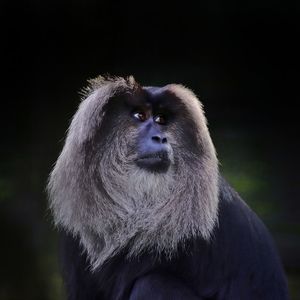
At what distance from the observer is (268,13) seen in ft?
18.5

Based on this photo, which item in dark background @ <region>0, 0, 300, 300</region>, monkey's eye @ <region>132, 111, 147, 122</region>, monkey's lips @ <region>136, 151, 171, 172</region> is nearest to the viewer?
monkey's lips @ <region>136, 151, 171, 172</region>

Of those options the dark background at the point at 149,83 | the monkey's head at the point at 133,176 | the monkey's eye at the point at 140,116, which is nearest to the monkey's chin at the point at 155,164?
the monkey's head at the point at 133,176

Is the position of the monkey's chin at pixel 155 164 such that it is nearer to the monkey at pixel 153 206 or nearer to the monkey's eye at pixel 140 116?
the monkey at pixel 153 206

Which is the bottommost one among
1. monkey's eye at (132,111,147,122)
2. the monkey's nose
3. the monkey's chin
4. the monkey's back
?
the monkey's back

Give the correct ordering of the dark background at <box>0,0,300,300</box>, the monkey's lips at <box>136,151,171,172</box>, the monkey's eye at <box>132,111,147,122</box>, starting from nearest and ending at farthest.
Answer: the monkey's lips at <box>136,151,171,172</box>
the monkey's eye at <box>132,111,147,122</box>
the dark background at <box>0,0,300,300</box>

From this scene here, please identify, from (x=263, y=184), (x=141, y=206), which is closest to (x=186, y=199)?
(x=141, y=206)

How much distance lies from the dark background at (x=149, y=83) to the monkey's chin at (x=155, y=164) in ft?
6.33

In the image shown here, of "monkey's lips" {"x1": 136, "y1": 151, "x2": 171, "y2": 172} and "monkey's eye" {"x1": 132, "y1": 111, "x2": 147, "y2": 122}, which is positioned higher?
"monkey's eye" {"x1": 132, "y1": 111, "x2": 147, "y2": 122}

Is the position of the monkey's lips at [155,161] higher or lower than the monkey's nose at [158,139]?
lower

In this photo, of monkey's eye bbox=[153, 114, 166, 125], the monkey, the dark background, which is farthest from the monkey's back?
the dark background

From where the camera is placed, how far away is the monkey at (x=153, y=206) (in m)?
3.86

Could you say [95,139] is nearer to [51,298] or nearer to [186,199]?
[186,199]

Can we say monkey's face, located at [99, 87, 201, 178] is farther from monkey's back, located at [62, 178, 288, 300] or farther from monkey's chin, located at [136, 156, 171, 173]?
monkey's back, located at [62, 178, 288, 300]

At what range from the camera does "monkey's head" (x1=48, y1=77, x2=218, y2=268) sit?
385 cm
